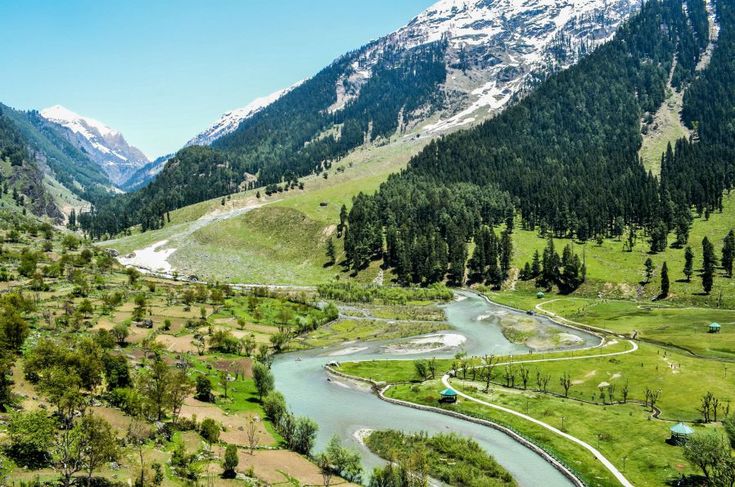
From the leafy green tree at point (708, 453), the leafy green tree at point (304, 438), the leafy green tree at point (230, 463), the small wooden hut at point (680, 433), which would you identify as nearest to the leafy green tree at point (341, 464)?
the leafy green tree at point (304, 438)

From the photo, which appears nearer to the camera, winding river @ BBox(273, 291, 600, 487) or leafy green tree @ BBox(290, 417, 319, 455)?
winding river @ BBox(273, 291, 600, 487)

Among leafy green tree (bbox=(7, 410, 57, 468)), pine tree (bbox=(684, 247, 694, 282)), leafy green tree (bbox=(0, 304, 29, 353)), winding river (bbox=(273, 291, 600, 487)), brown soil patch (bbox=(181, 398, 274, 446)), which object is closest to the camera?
leafy green tree (bbox=(7, 410, 57, 468))

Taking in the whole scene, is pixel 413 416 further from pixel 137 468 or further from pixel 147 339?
pixel 147 339

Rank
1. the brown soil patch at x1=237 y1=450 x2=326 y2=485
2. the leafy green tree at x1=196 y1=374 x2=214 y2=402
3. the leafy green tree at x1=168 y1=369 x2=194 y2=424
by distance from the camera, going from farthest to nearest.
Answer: the leafy green tree at x1=196 y1=374 x2=214 y2=402, the leafy green tree at x1=168 y1=369 x2=194 y2=424, the brown soil patch at x1=237 y1=450 x2=326 y2=485

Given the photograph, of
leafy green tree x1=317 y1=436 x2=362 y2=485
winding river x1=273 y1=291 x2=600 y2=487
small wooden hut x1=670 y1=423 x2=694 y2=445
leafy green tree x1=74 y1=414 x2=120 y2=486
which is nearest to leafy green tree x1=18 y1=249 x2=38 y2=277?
winding river x1=273 y1=291 x2=600 y2=487

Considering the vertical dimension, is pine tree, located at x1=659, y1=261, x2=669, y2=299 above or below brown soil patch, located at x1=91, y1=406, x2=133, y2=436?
above

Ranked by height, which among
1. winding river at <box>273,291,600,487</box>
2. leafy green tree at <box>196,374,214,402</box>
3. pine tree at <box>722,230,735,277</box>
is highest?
pine tree at <box>722,230,735,277</box>

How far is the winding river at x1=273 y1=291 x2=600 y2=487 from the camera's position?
68.6m

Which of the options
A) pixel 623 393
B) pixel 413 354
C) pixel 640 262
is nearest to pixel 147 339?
pixel 413 354

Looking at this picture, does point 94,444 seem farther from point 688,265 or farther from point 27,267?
point 688,265

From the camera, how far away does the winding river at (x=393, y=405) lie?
68625 mm

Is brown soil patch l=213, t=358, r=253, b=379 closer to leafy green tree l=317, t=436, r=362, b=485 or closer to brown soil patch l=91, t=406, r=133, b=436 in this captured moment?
brown soil patch l=91, t=406, r=133, b=436

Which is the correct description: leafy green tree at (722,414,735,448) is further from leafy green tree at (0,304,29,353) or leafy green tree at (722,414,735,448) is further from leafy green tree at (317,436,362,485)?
leafy green tree at (0,304,29,353)

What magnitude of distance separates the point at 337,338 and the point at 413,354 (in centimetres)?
2623
